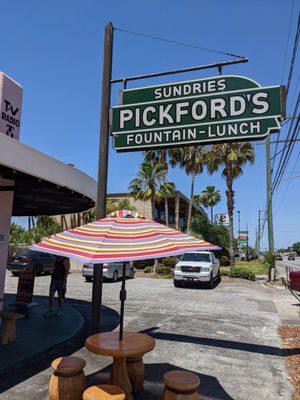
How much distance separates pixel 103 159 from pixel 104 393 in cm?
446

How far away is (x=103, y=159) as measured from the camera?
7.69m

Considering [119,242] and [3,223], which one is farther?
[3,223]

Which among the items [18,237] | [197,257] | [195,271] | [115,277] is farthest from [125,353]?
[18,237]

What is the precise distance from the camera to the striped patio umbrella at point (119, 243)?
4176mm

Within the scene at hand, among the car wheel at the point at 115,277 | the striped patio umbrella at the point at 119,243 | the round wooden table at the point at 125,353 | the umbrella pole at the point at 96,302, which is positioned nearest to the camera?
the striped patio umbrella at the point at 119,243

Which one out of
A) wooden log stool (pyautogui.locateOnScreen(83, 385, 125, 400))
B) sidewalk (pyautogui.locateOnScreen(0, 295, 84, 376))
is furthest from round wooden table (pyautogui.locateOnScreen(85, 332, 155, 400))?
sidewalk (pyautogui.locateOnScreen(0, 295, 84, 376))

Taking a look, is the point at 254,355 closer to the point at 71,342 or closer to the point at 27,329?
the point at 71,342

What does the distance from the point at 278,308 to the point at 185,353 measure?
279 inches

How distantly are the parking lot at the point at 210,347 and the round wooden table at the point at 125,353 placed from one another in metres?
0.28

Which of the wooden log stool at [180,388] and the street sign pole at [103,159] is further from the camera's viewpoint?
the street sign pole at [103,159]

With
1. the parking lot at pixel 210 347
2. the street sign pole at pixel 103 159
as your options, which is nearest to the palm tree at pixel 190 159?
the parking lot at pixel 210 347

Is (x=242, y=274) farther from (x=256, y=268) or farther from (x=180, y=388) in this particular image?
(x=180, y=388)

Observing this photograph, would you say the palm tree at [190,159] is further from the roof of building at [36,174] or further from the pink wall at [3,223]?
the pink wall at [3,223]

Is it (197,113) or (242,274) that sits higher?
(197,113)
